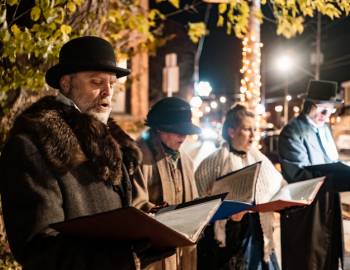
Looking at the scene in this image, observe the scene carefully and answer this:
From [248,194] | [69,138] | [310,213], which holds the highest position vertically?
[69,138]

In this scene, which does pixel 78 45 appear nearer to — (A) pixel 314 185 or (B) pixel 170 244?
(B) pixel 170 244

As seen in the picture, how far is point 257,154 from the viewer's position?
16.8 feet

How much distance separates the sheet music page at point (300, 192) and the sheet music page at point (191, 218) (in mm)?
1591

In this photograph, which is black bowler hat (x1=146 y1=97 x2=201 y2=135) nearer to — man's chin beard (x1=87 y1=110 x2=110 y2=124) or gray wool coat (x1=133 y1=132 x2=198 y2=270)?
gray wool coat (x1=133 y1=132 x2=198 y2=270)

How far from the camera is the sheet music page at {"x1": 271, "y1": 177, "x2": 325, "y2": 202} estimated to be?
3967mm

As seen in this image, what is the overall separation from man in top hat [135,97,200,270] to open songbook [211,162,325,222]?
14.1 inches

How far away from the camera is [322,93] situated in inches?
233

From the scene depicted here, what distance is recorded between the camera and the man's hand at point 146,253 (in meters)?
1.95

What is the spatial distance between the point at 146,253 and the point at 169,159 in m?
2.15

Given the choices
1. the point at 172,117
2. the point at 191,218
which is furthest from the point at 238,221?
the point at 191,218

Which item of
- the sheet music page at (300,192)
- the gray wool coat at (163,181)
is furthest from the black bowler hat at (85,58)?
the sheet music page at (300,192)

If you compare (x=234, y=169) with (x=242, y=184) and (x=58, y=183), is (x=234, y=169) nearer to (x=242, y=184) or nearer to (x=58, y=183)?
(x=242, y=184)

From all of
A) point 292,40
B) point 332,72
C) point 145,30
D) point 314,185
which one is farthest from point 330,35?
point 314,185

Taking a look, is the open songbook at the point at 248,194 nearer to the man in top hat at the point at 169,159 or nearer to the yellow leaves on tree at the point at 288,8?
the man in top hat at the point at 169,159
